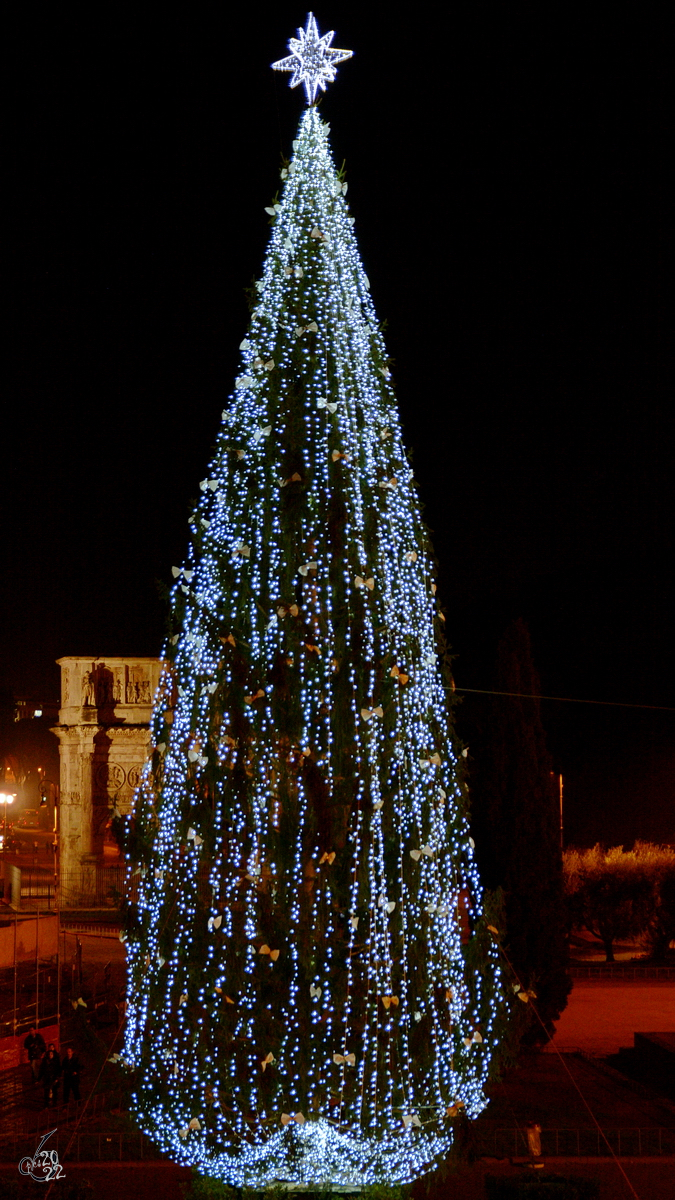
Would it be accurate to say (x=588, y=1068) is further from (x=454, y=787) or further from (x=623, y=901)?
(x=623, y=901)

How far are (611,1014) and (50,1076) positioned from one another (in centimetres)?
1110

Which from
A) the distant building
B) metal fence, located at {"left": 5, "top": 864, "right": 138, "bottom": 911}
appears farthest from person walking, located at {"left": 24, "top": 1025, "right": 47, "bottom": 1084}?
the distant building

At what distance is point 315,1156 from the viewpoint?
301 inches

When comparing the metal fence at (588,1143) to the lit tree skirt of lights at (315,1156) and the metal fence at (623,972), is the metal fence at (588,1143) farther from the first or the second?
the metal fence at (623,972)

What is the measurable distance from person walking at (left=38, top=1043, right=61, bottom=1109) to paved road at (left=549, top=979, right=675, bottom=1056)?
793 cm

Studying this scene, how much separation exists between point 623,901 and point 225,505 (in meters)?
22.5

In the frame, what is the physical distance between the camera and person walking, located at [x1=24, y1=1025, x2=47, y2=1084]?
1581cm

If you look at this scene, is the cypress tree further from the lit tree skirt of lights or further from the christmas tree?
the lit tree skirt of lights

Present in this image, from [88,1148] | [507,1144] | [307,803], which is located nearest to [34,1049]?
[88,1148]

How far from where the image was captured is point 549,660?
35.1 meters

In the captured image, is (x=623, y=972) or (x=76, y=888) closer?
(x=623, y=972)

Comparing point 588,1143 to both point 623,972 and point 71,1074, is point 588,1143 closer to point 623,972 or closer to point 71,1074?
point 71,1074

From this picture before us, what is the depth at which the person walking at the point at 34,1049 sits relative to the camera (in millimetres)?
15813

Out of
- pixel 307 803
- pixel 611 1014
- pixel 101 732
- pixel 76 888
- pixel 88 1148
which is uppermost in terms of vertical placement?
pixel 101 732
